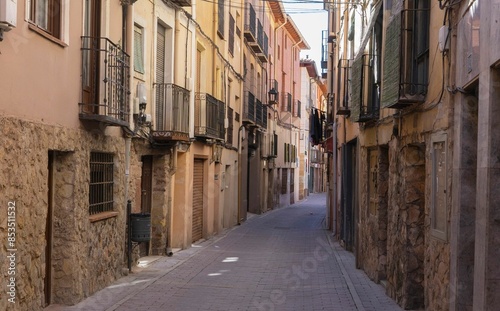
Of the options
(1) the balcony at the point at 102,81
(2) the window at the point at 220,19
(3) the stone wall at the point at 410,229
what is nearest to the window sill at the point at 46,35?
(1) the balcony at the point at 102,81

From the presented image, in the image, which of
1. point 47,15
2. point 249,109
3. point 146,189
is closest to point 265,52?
point 249,109

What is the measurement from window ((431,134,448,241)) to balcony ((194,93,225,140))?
11.0 metres

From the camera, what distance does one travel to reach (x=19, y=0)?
26.7 ft

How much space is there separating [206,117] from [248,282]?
7.61m

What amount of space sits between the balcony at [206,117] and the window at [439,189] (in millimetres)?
10960

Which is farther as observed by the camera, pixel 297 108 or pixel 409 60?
pixel 297 108

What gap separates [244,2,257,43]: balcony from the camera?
3000cm

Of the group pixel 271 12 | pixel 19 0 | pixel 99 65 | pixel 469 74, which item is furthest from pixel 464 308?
pixel 271 12

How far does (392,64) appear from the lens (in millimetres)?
10531

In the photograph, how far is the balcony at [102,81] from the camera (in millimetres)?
10859

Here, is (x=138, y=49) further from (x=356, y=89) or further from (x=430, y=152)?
(x=430, y=152)

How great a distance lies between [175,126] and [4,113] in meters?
8.92

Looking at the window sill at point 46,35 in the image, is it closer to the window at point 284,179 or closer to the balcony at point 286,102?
the balcony at point 286,102

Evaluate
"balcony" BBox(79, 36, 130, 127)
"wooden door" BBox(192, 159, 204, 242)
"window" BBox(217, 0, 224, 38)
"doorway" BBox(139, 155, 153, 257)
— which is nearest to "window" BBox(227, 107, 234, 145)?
"window" BBox(217, 0, 224, 38)
